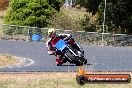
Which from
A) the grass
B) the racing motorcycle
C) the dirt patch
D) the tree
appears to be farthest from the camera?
the tree

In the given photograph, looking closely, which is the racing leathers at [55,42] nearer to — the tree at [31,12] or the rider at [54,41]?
the rider at [54,41]

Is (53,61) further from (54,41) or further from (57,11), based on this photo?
(57,11)

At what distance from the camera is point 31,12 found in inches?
1873

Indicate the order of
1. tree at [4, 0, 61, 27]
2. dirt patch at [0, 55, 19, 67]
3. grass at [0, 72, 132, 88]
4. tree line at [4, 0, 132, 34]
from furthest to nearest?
tree at [4, 0, 61, 27]
tree line at [4, 0, 132, 34]
dirt patch at [0, 55, 19, 67]
grass at [0, 72, 132, 88]

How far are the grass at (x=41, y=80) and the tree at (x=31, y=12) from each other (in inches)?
1094

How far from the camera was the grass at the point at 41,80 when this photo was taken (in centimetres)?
1445

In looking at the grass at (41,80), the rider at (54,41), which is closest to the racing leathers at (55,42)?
the rider at (54,41)

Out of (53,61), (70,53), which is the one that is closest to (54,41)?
(70,53)

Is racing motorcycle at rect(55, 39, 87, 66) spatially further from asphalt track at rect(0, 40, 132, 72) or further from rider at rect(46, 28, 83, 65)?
asphalt track at rect(0, 40, 132, 72)

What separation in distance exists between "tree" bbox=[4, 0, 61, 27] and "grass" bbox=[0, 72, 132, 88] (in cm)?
2779

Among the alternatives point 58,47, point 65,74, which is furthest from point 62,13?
point 58,47

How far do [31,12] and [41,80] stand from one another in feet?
104

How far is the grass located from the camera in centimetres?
1445

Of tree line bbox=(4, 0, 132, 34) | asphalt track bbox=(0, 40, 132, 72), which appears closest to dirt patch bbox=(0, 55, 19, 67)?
asphalt track bbox=(0, 40, 132, 72)
